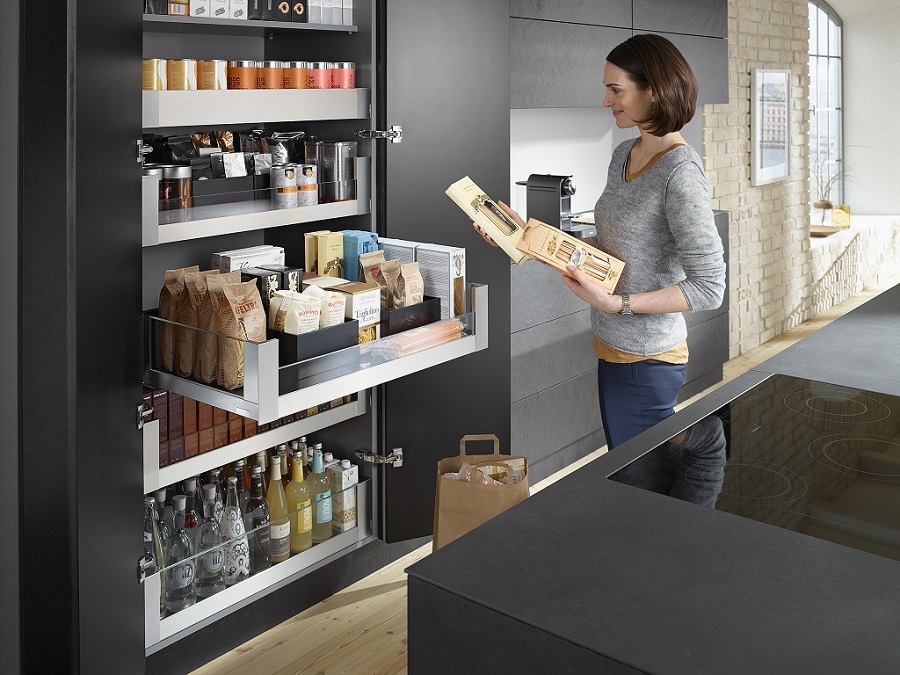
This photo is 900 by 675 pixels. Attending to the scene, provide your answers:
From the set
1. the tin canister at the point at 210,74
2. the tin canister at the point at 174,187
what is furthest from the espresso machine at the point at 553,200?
the tin canister at the point at 174,187

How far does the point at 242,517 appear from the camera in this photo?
9.14 feet

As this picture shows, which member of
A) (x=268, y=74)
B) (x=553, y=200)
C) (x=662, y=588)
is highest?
(x=268, y=74)

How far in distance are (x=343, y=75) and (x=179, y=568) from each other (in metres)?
1.47

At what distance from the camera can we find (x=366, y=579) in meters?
3.20

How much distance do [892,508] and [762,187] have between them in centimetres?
536

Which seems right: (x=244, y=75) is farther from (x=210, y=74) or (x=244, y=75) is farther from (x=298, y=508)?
(x=298, y=508)

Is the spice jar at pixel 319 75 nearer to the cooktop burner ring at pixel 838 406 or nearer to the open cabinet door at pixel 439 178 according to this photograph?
the open cabinet door at pixel 439 178

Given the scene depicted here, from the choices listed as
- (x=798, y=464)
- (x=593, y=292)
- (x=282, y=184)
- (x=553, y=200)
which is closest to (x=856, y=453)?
(x=798, y=464)

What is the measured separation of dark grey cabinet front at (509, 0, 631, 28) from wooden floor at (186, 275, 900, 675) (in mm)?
2149

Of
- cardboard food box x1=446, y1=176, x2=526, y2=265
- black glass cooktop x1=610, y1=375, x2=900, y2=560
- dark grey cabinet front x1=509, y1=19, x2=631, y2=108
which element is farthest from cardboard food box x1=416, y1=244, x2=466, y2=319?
dark grey cabinet front x1=509, y1=19, x2=631, y2=108

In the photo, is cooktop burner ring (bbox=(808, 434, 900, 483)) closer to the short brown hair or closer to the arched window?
the short brown hair

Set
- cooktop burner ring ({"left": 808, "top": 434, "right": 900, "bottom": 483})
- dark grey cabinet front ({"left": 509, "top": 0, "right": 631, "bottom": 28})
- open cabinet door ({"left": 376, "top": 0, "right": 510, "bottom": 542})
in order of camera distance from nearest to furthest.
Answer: cooktop burner ring ({"left": 808, "top": 434, "right": 900, "bottom": 483}) → open cabinet door ({"left": 376, "top": 0, "right": 510, "bottom": 542}) → dark grey cabinet front ({"left": 509, "top": 0, "right": 631, "bottom": 28})

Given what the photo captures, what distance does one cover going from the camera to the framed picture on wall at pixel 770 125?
6.14 meters

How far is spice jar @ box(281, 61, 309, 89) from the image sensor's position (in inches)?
107
